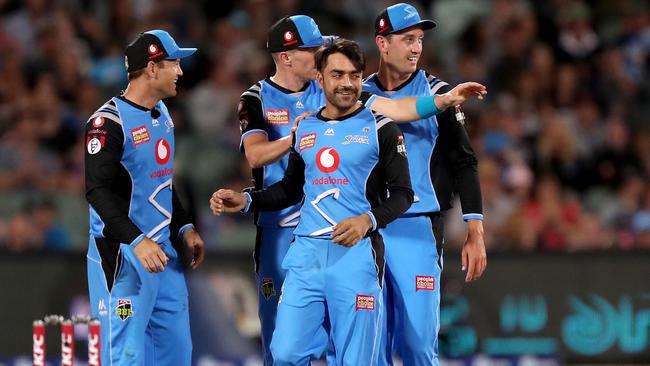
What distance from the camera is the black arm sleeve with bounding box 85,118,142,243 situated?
7.52 metres

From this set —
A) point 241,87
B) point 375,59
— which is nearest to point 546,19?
point 375,59

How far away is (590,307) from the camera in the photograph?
1358 centimetres

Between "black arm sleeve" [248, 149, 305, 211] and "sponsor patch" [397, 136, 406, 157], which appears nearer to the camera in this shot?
"sponsor patch" [397, 136, 406, 157]

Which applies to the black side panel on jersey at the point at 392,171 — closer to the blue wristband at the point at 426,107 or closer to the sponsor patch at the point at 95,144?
the blue wristband at the point at 426,107

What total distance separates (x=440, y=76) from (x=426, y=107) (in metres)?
7.95

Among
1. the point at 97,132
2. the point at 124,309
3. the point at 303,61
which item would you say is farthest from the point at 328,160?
the point at 124,309

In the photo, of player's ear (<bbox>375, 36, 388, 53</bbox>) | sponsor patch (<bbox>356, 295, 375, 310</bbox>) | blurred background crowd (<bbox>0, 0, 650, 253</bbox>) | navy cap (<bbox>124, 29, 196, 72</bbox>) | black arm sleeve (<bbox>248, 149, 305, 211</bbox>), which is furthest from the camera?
blurred background crowd (<bbox>0, 0, 650, 253</bbox>)

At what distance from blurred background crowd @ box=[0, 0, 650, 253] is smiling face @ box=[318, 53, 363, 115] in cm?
596

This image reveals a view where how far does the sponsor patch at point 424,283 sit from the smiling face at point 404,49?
4.11 ft

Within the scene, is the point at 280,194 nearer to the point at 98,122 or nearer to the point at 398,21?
the point at 98,122

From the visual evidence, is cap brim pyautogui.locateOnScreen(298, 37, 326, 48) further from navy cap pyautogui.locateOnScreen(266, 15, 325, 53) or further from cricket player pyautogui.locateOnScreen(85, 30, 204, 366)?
cricket player pyautogui.locateOnScreen(85, 30, 204, 366)

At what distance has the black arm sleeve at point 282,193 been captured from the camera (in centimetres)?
766

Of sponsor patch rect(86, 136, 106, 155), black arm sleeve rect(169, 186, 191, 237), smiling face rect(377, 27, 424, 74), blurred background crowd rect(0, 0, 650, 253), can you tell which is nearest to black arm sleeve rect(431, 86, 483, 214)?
smiling face rect(377, 27, 424, 74)

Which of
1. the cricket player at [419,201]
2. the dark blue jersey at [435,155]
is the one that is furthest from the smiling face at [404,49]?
the dark blue jersey at [435,155]
